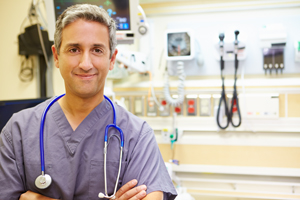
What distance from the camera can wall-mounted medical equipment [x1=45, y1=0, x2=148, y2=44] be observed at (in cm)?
182

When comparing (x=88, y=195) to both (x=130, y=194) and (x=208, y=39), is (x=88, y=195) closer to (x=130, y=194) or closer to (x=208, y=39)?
(x=130, y=194)

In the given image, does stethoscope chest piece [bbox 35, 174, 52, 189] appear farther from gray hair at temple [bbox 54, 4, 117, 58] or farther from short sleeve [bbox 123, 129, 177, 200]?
gray hair at temple [bbox 54, 4, 117, 58]

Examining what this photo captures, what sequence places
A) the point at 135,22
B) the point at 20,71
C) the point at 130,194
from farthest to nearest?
the point at 20,71 → the point at 135,22 → the point at 130,194

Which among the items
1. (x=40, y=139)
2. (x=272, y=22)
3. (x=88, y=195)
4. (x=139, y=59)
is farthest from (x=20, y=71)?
(x=272, y=22)

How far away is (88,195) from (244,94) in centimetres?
149

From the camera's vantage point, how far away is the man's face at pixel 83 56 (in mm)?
1117

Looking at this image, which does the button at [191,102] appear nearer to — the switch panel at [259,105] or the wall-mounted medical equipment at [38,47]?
the switch panel at [259,105]

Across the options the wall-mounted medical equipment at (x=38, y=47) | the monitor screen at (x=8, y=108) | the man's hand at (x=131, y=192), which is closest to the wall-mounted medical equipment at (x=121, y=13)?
the wall-mounted medical equipment at (x=38, y=47)

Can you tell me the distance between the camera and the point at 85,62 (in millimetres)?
1100

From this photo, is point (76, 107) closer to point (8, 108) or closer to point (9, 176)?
point (9, 176)

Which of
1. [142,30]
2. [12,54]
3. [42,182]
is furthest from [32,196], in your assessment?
[12,54]

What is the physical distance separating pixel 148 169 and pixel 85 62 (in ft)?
1.65

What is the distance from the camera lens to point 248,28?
227 centimetres

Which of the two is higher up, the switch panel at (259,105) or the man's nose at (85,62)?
the man's nose at (85,62)
